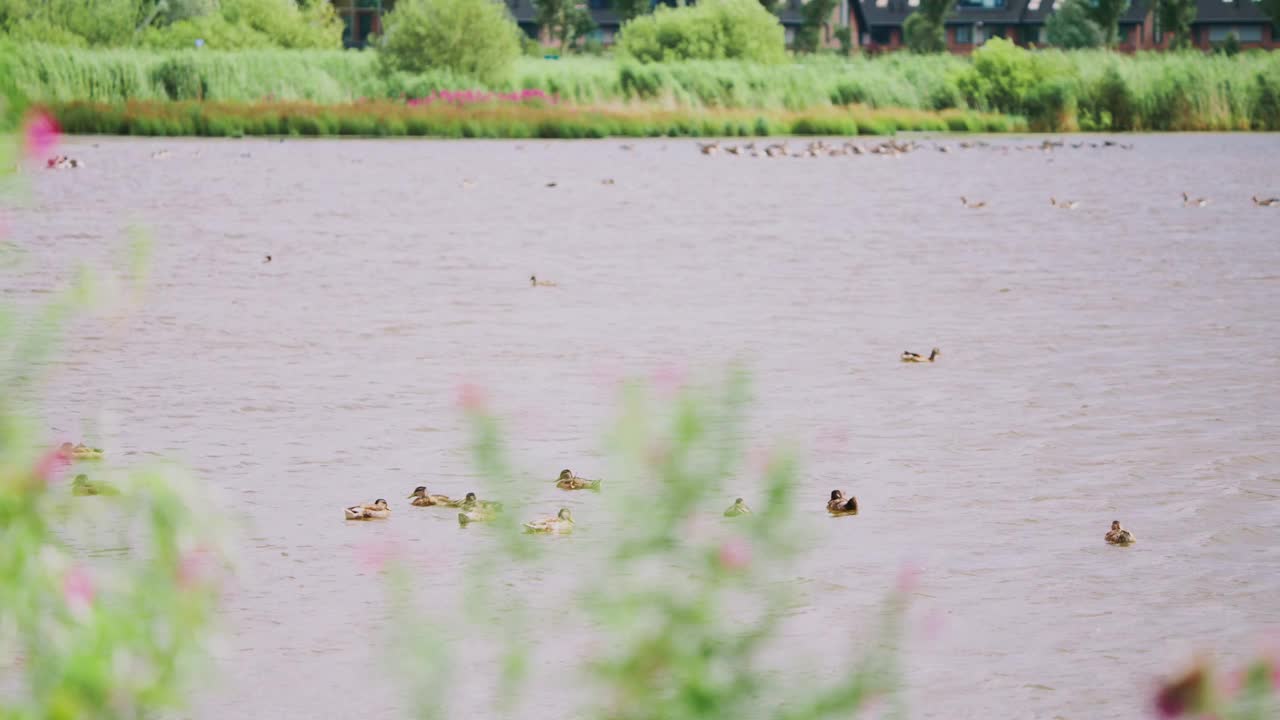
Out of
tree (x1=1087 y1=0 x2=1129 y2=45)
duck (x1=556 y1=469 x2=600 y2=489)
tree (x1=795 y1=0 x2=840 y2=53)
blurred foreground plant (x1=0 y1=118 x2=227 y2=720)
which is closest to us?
blurred foreground plant (x1=0 y1=118 x2=227 y2=720)

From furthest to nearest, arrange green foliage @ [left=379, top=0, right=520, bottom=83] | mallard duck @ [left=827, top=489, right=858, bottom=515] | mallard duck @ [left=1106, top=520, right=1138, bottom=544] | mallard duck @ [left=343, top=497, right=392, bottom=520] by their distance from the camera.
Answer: green foliage @ [left=379, top=0, right=520, bottom=83] < mallard duck @ [left=827, top=489, right=858, bottom=515] < mallard duck @ [left=343, top=497, right=392, bottom=520] < mallard duck @ [left=1106, top=520, right=1138, bottom=544]

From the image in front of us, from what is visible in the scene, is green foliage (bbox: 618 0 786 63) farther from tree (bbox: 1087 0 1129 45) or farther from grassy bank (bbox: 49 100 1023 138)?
tree (bbox: 1087 0 1129 45)

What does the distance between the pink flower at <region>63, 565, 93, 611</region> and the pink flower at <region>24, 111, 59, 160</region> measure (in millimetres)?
608

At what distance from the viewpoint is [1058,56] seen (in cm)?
5438

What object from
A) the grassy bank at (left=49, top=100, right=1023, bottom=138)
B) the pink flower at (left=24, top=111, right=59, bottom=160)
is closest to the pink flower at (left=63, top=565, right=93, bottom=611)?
the pink flower at (left=24, top=111, right=59, bottom=160)

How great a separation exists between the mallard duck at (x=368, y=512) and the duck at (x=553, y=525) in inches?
19.5

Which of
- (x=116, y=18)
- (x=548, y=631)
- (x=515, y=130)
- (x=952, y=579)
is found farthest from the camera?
(x=116, y=18)

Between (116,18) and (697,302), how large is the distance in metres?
54.3

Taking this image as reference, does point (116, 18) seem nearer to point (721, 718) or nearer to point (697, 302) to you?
point (697, 302)

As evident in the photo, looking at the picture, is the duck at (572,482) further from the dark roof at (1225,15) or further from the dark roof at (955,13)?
the dark roof at (1225,15)

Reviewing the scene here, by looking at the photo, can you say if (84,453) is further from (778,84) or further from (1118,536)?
(778,84)

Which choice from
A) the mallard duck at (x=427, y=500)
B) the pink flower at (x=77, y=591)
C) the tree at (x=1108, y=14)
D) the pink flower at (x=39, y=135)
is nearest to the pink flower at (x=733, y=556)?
the pink flower at (x=77, y=591)

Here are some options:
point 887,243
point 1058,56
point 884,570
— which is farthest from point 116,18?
point 884,570

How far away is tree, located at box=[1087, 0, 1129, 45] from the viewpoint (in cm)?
9981
